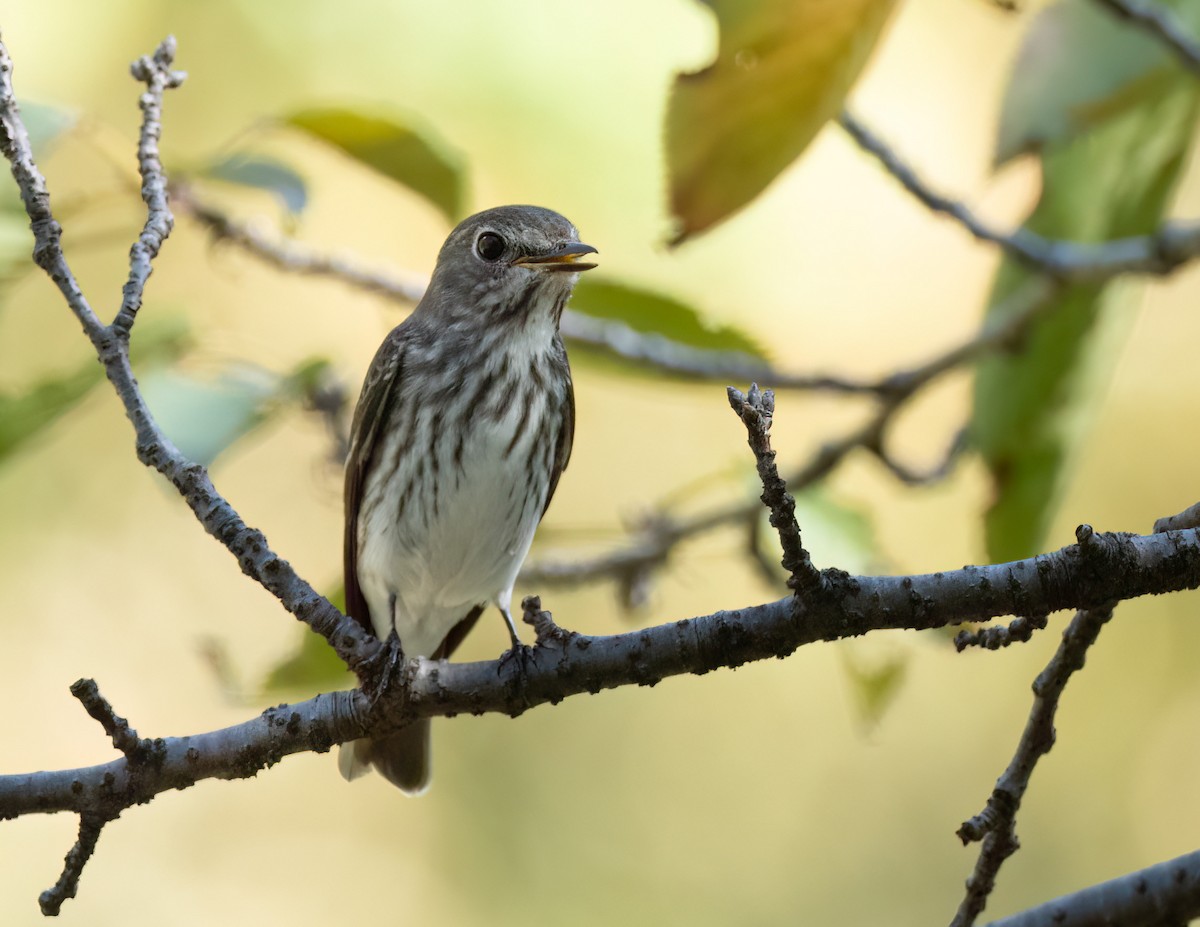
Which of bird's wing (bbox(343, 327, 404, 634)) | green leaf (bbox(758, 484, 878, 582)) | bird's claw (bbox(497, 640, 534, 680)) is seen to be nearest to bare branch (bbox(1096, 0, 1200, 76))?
green leaf (bbox(758, 484, 878, 582))

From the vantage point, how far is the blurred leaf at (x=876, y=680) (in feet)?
12.3

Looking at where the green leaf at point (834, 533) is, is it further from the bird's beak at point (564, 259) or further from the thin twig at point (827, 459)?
the bird's beak at point (564, 259)

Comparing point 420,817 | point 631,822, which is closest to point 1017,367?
point 631,822

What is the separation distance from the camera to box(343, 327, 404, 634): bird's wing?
4.10 metres

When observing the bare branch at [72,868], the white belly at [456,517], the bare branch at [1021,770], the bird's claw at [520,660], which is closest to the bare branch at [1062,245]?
the white belly at [456,517]

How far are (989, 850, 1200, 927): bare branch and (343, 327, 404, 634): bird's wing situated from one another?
250 centimetres

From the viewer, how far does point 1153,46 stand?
3.23 meters

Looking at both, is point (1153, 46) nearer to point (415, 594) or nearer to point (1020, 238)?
point (1020, 238)

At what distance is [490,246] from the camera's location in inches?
167

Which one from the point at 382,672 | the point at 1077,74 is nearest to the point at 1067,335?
the point at 1077,74

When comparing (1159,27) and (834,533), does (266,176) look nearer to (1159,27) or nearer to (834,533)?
(834,533)

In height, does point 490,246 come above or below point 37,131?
above

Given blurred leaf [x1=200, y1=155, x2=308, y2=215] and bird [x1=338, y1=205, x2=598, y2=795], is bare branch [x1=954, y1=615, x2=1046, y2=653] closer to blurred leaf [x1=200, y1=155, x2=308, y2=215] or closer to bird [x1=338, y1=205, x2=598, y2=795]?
bird [x1=338, y1=205, x2=598, y2=795]

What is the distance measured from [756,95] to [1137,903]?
1375 mm
